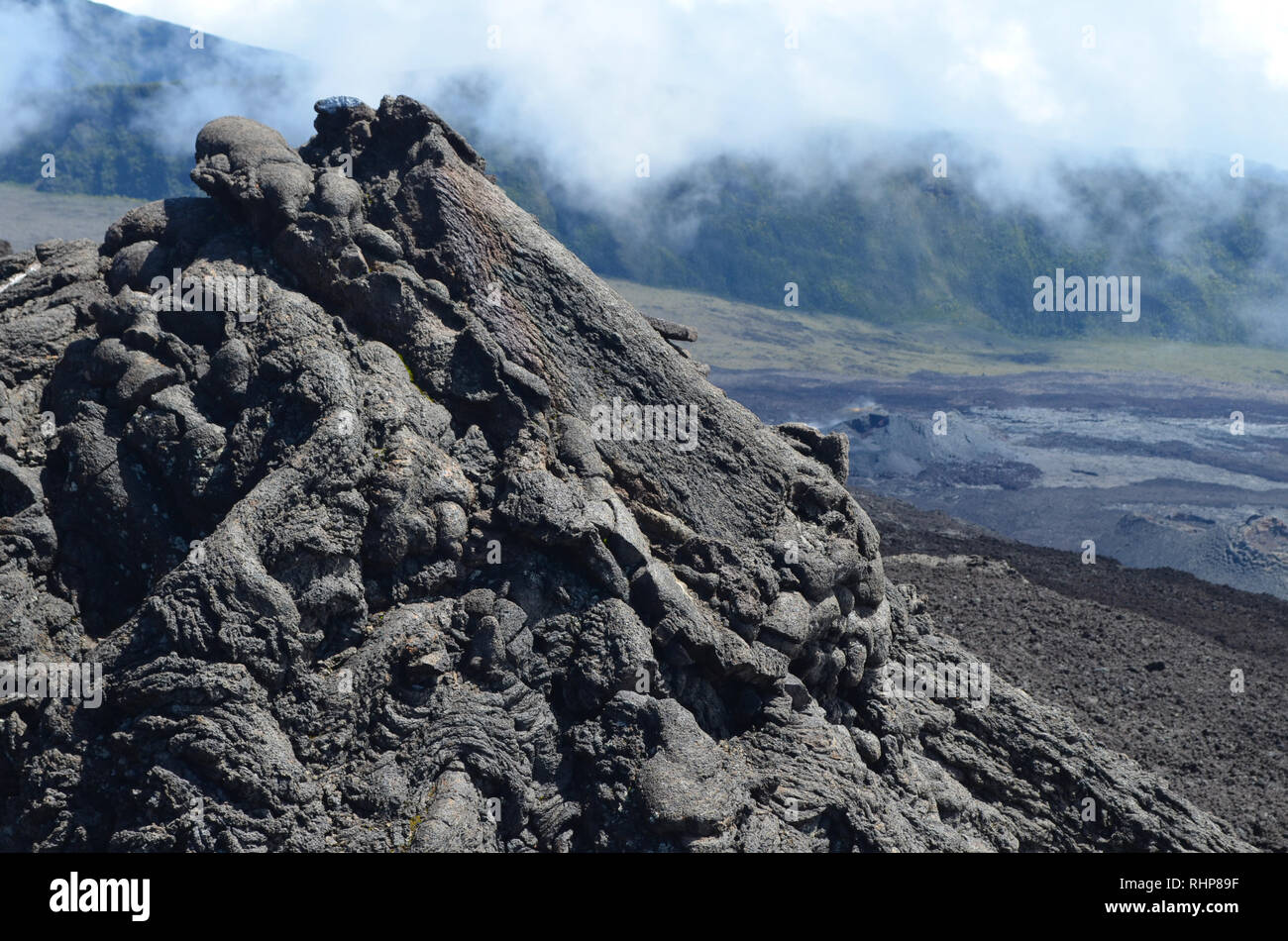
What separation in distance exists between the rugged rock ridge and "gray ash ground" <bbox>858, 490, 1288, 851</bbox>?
23.5 ft

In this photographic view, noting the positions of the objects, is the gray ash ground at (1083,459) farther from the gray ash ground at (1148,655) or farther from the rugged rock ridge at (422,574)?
the rugged rock ridge at (422,574)

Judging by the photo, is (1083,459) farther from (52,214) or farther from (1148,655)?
(52,214)

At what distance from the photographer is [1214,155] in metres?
194

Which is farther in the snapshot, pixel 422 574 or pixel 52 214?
pixel 52 214

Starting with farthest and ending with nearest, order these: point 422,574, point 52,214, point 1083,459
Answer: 1. point 52,214
2. point 1083,459
3. point 422,574

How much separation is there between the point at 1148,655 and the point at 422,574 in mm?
20203

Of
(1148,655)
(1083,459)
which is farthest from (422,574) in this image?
(1083,459)

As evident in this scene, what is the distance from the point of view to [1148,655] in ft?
82.7

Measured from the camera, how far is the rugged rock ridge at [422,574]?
31.2ft

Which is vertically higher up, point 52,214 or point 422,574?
point 52,214

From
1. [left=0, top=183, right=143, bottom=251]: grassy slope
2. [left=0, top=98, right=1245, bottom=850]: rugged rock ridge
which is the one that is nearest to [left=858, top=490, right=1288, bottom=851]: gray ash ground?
[left=0, top=98, right=1245, bottom=850]: rugged rock ridge

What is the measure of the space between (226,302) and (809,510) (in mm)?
6776

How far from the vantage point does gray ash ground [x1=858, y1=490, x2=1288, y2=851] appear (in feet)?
65.4
